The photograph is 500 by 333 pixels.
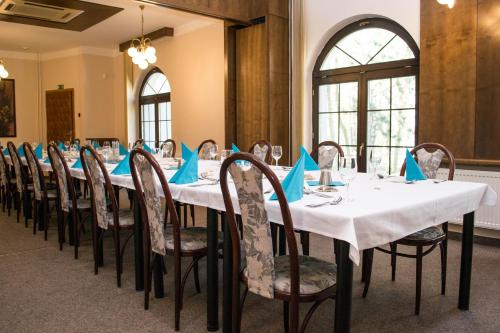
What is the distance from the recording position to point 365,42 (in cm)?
517

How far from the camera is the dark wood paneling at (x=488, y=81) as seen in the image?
381cm

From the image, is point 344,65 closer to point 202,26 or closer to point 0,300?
point 202,26

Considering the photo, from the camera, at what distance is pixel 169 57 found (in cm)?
792

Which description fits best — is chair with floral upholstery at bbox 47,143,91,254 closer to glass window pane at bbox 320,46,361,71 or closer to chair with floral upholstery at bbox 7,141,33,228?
chair with floral upholstery at bbox 7,141,33,228

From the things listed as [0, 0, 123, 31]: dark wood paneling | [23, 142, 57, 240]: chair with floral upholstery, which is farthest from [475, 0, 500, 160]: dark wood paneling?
[0, 0, 123, 31]: dark wood paneling

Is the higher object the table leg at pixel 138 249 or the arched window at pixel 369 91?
the arched window at pixel 369 91

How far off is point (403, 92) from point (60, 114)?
7.64m

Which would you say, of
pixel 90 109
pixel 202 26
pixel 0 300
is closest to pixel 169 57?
pixel 202 26

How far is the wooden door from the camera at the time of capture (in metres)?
9.57

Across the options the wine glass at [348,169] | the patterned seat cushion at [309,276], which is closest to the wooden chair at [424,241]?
the wine glass at [348,169]

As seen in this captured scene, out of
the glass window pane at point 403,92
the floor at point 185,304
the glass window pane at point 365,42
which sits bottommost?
the floor at point 185,304

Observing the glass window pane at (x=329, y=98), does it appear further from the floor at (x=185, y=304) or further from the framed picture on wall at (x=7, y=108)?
the framed picture on wall at (x=7, y=108)

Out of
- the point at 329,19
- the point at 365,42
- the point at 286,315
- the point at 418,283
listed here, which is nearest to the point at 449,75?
the point at 365,42

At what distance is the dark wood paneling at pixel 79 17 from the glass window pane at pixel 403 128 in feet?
14.1
